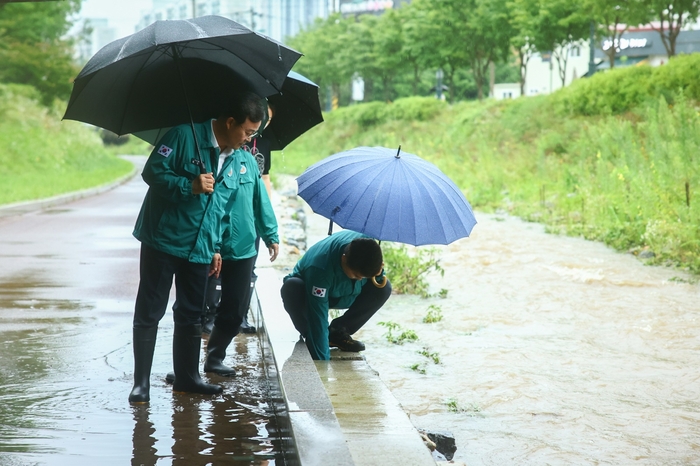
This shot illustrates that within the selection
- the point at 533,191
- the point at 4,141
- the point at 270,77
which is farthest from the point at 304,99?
the point at 4,141

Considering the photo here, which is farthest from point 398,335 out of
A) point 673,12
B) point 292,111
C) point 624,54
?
point 624,54

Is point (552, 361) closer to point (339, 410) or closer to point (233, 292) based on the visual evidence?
point (233, 292)

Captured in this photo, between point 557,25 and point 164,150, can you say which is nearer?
point 164,150

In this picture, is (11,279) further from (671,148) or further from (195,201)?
(671,148)

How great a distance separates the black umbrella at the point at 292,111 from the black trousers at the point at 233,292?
102 cm

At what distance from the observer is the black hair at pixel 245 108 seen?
481cm

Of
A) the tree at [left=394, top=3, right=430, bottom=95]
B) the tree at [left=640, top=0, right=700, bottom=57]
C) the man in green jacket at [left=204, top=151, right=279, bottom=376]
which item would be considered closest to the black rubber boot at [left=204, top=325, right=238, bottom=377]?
the man in green jacket at [left=204, top=151, right=279, bottom=376]

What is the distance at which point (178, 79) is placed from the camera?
5125mm

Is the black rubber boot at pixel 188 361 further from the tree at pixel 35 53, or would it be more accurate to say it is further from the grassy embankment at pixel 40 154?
the tree at pixel 35 53

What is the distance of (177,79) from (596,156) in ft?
56.0

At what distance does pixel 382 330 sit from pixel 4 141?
28.0m

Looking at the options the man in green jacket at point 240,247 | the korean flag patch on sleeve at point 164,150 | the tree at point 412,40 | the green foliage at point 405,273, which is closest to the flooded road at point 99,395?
the man in green jacket at point 240,247

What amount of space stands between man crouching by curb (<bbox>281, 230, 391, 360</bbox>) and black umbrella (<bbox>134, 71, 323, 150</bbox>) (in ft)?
3.56

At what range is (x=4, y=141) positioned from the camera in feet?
109
